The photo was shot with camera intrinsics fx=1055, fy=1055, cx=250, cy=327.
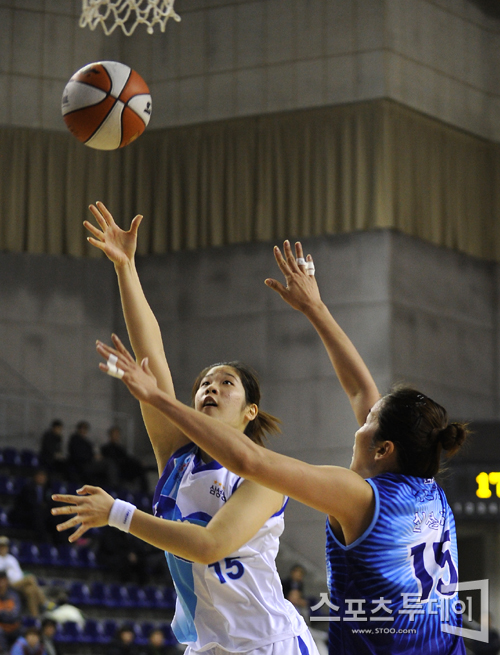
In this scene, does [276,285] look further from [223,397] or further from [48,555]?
[48,555]

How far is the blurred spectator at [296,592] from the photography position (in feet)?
44.3

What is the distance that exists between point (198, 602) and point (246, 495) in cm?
52

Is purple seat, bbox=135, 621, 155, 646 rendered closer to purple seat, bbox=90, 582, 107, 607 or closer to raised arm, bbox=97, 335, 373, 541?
purple seat, bbox=90, 582, 107, 607

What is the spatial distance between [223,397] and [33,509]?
35.7ft

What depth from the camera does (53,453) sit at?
15844 mm

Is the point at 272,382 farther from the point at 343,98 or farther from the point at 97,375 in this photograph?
the point at 343,98

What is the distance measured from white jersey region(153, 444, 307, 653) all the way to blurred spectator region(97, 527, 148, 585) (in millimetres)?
11021

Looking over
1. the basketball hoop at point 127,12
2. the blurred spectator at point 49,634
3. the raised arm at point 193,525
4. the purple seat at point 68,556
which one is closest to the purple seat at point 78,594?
the purple seat at point 68,556

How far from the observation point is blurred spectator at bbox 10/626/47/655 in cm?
1069

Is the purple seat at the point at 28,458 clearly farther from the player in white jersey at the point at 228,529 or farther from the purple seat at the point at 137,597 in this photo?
the player in white jersey at the point at 228,529

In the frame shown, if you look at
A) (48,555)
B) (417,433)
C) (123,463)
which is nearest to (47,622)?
(48,555)

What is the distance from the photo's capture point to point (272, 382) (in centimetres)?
1786

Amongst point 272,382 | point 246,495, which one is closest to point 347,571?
point 246,495

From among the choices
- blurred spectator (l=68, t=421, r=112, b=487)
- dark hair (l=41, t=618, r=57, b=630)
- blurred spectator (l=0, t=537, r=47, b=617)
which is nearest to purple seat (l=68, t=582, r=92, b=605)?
blurred spectator (l=0, t=537, r=47, b=617)
